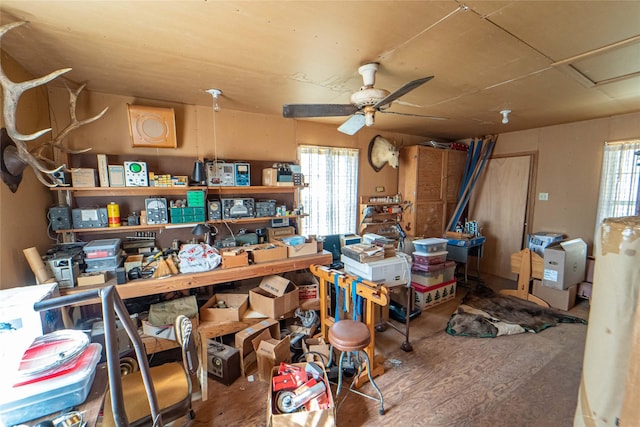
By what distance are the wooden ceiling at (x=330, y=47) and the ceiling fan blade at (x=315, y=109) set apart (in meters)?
0.31

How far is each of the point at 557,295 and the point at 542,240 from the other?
76 cm

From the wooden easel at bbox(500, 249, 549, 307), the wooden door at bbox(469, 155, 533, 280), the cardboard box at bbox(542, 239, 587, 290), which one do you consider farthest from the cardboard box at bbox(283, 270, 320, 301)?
the wooden door at bbox(469, 155, 533, 280)

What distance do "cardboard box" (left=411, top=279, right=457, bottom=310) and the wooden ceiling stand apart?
2363mm

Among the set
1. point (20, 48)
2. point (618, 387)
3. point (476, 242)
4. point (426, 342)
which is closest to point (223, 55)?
point (20, 48)

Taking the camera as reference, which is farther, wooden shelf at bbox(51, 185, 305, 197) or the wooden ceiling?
wooden shelf at bbox(51, 185, 305, 197)

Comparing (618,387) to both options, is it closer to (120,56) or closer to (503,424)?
(503,424)

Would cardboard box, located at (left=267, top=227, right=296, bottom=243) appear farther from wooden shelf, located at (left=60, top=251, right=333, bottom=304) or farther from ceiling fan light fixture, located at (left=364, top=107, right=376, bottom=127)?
ceiling fan light fixture, located at (left=364, top=107, right=376, bottom=127)

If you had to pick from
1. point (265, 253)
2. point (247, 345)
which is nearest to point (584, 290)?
point (265, 253)

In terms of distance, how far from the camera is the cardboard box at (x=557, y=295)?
136 inches

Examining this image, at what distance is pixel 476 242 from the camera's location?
13.8ft

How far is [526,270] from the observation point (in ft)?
12.3

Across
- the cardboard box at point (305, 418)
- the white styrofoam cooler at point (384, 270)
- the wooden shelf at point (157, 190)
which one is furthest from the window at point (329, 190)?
the cardboard box at point (305, 418)

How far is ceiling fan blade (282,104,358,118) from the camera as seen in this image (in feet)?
6.47

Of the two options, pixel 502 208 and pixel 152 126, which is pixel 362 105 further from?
pixel 502 208
